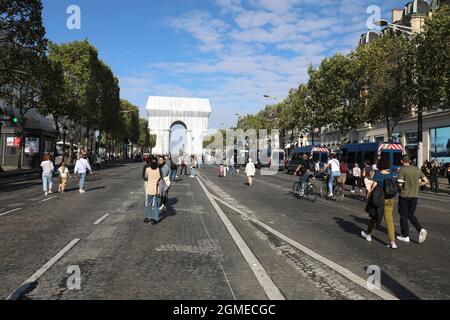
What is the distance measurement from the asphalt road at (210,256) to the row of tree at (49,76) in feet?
56.5

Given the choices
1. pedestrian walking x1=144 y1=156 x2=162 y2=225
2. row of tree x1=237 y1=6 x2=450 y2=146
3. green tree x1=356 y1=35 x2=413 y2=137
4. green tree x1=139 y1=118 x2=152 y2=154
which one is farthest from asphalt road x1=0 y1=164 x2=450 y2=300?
green tree x1=139 y1=118 x2=152 y2=154

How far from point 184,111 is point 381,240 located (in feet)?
294

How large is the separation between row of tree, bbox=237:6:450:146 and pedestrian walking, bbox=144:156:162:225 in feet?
66.9

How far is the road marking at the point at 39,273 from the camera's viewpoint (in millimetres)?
4906

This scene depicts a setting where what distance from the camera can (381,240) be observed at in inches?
346

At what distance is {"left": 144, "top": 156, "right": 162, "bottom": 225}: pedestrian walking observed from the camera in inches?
401

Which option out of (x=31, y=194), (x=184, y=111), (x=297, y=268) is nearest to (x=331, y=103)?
(x=31, y=194)

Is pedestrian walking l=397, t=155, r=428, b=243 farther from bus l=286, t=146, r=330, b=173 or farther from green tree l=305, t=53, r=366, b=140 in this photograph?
green tree l=305, t=53, r=366, b=140

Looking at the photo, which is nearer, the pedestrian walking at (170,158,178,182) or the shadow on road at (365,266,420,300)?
the shadow on road at (365,266,420,300)

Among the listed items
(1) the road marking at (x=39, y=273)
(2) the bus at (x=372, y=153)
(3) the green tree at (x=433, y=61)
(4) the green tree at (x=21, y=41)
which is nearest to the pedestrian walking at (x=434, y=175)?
(2) the bus at (x=372, y=153)

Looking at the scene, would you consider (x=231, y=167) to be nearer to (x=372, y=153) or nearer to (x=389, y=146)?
(x=372, y=153)

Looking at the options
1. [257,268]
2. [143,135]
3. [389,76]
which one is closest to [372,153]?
[389,76]

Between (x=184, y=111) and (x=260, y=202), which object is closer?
(x=260, y=202)
